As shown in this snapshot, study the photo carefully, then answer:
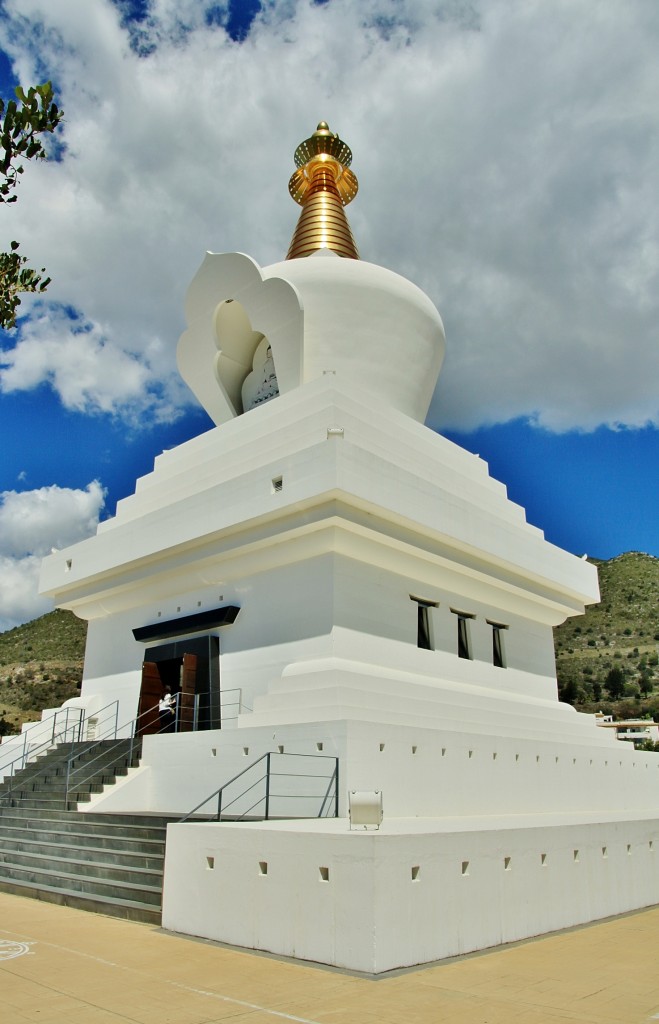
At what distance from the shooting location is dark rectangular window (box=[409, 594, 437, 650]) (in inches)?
571

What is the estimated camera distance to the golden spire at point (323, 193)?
68.1 ft

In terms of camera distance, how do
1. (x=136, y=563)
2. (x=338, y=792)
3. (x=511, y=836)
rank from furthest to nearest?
1. (x=136, y=563)
2. (x=338, y=792)
3. (x=511, y=836)

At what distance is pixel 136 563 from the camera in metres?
15.8

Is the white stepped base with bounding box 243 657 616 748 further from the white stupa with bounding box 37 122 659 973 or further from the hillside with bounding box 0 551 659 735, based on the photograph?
the hillside with bounding box 0 551 659 735

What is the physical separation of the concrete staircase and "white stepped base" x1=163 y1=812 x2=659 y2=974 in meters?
1.20

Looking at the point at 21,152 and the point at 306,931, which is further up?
the point at 21,152

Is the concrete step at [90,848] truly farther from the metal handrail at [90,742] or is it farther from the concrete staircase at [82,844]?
the metal handrail at [90,742]

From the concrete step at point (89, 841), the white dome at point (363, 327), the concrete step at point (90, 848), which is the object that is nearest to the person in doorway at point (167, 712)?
the concrete step at point (89, 841)

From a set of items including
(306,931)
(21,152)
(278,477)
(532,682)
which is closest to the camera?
(21,152)

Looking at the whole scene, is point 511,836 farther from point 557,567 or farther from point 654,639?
point 654,639

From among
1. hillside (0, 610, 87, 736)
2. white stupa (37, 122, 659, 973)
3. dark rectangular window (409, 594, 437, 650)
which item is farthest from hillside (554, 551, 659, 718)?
dark rectangular window (409, 594, 437, 650)

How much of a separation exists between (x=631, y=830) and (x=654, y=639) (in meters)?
55.2

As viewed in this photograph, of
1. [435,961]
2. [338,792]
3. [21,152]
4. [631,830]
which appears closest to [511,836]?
[435,961]

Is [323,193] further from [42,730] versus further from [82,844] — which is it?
[82,844]
